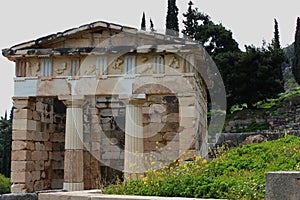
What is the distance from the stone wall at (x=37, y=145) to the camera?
16.2 meters

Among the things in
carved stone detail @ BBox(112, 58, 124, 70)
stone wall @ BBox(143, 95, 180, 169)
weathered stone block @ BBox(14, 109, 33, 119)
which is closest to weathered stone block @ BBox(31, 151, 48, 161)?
weathered stone block @ BBox(14, 109, 33, 119)

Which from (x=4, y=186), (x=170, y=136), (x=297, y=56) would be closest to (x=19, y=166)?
(x=170, y=136)

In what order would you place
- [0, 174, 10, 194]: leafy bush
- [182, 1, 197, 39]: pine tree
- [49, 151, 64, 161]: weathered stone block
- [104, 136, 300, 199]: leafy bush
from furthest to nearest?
[182, 1, 197, 39]: pine tree, [0, 174, 10, 194]: leafy bush, [49, 151, 64, 161]: weathered stone block, [104, 136, 300, 199]: leafy bush

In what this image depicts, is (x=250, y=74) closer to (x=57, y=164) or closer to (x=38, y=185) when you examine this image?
(x=57, y=164)

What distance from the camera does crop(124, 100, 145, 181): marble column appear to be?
602 inches

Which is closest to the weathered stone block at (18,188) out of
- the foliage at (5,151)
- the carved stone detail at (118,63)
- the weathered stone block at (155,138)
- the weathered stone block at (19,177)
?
the weathered stone block at (19,177)

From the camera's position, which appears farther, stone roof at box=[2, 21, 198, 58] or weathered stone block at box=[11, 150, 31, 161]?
weathered stone block at box=[11, 150, 31, 161]

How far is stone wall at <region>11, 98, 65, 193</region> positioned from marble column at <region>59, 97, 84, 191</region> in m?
1.54

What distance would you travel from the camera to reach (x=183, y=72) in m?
15.5

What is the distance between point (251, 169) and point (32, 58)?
395 inches

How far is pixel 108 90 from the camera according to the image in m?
15.7

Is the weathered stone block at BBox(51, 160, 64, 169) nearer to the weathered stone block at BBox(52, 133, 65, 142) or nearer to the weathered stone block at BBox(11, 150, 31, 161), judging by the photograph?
the weathered stone block at BBox(52, 133, 65, 142)

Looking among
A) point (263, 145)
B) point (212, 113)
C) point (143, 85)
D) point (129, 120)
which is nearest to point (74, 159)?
point (129, 120)

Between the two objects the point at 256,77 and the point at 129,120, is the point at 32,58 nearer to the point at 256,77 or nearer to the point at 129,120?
the point at 129,120
